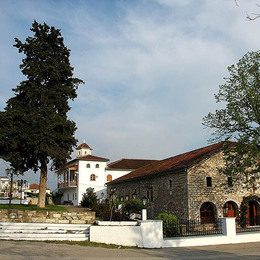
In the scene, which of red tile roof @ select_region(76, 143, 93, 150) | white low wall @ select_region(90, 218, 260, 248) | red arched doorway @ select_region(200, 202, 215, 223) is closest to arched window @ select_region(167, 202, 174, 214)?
red arched doorway @ select_region(200, 202, 215, 223)

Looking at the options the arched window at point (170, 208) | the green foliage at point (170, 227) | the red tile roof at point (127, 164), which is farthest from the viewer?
the red tile roof at point (127, 164)

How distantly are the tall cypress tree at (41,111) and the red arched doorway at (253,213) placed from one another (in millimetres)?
14543

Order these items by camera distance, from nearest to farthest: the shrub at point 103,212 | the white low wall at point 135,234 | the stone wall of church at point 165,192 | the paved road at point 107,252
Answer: the paved road at point 107,252 < the white low wall at point 135,234 < the shrub at point 103,212 < the stone wall of church at point 165,192

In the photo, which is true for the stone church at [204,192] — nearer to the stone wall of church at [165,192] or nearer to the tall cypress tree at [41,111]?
the stone wall of church at [165,192]

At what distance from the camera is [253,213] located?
74.9 ft

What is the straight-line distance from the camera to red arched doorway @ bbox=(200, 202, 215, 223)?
2131cm

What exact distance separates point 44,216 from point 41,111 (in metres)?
7.93

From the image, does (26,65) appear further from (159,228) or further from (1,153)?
(159,228)

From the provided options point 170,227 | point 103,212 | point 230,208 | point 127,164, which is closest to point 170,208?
point 230,208

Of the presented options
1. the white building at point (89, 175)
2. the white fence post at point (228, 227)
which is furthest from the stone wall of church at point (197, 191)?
the white building at point (89, 175)

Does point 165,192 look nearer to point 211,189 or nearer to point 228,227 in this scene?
point 211,189

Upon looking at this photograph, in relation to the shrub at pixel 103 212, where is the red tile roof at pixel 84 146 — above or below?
above

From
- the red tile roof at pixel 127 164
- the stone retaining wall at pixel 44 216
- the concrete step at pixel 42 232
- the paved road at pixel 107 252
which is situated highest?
the red tile roof at pixel 127 164

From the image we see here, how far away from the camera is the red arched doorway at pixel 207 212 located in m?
21.3
